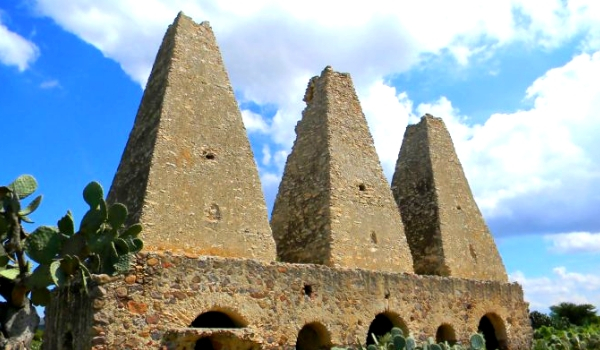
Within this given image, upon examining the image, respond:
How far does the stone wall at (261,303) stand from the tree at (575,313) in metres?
14.9

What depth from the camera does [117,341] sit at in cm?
1030

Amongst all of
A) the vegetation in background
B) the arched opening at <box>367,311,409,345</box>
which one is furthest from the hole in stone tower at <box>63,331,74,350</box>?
the vegetation in background

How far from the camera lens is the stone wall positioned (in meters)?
10.6

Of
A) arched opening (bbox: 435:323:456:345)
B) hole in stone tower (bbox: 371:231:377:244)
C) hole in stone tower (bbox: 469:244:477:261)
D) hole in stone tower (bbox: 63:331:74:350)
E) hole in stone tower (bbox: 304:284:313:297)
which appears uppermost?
hole in stone tower (bbox: 469:244:477:261)

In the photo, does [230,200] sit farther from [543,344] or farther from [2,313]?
[543,344]

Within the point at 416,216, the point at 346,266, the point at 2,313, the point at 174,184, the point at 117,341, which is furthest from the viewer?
the point at 416,216

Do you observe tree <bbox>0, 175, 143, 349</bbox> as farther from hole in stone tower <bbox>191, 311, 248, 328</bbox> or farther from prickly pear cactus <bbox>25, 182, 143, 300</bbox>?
hole in stone tower <bbox>191, 311, 248, 328</bbox>

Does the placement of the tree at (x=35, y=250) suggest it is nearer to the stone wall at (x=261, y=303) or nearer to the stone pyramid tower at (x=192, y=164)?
the stone wall at (x=261, y=303)

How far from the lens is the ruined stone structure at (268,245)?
439 inches

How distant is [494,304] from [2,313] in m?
14.1

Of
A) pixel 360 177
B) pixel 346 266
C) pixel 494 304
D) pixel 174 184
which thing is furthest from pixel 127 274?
pixel 494 304

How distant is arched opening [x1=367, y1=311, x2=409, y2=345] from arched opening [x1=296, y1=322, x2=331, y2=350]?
6.71 ft

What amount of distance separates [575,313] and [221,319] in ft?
75.6

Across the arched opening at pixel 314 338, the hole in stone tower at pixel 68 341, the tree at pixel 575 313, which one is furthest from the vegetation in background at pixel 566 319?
the hole in stone tower at pixel 68 341
